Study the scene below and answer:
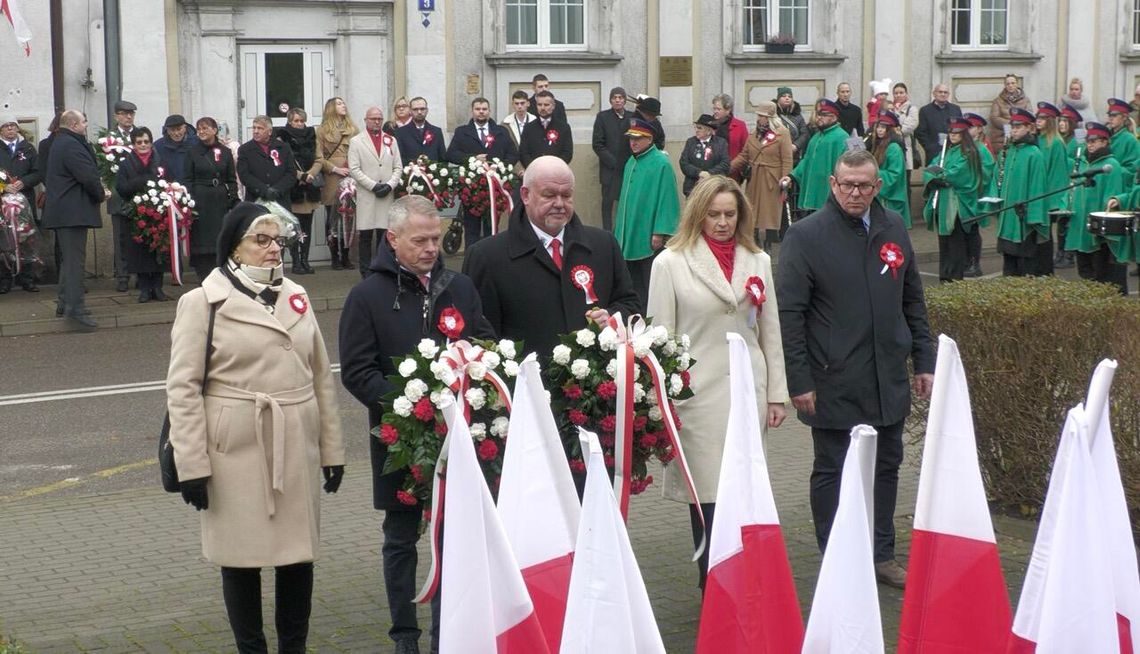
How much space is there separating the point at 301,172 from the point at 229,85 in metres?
1.62

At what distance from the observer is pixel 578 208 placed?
22.0 m

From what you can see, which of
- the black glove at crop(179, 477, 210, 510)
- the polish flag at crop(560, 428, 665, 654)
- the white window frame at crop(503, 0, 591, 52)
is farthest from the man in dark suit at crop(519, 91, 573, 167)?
the polish flag at crop(560, 428, 665, 654)

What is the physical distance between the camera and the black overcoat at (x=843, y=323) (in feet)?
23.7

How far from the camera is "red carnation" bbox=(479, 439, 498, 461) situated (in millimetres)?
6004

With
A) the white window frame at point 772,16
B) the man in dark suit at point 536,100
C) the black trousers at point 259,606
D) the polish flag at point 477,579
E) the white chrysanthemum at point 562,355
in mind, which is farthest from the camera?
the white window frame at point 772,16

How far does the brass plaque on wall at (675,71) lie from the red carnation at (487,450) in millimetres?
16791

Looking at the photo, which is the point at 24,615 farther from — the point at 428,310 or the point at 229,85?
the point at 229,85

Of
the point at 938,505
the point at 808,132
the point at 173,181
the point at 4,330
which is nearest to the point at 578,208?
the point at 808,132

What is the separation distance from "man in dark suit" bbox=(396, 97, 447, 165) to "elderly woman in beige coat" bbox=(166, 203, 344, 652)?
1297cm

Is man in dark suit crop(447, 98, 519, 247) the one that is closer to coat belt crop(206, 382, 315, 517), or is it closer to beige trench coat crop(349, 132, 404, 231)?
beige trench coat crop(349, 132, 404, 231)

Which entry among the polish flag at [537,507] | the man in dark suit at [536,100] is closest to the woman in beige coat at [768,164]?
the man in dark suit at [536,100]

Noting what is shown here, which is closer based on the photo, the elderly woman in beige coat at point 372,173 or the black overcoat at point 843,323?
the black overcoat at point 843,323

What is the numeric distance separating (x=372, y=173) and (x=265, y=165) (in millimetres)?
1126

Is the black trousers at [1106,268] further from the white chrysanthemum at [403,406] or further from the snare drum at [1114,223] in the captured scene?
the white chrysanthemum at [403,406]
